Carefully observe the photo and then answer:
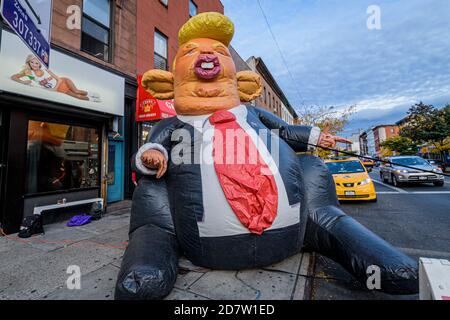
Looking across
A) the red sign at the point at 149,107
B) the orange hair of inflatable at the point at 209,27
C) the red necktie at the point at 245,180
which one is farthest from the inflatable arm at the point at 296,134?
the red sign at the point at 149,107

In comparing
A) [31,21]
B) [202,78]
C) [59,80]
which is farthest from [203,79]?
[59,80]

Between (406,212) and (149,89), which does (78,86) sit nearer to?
(149,89)

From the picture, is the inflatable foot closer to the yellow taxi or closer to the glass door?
the glass door

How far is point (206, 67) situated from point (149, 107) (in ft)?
16.4

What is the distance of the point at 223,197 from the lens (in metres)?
2.16

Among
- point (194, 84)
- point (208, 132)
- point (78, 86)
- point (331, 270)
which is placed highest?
point (78, 86)

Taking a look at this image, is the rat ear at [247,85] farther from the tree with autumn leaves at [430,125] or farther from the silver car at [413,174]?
the tree with autumn leaves at [430,125]

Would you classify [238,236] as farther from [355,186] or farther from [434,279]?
[355,186]

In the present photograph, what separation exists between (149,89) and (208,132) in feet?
4.70

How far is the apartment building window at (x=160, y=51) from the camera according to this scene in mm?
8828

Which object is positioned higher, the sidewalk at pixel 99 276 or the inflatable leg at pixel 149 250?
the inflatable leg at pixel 149 250

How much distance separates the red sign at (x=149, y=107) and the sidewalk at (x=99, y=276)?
4.31 metres

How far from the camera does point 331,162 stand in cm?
860
